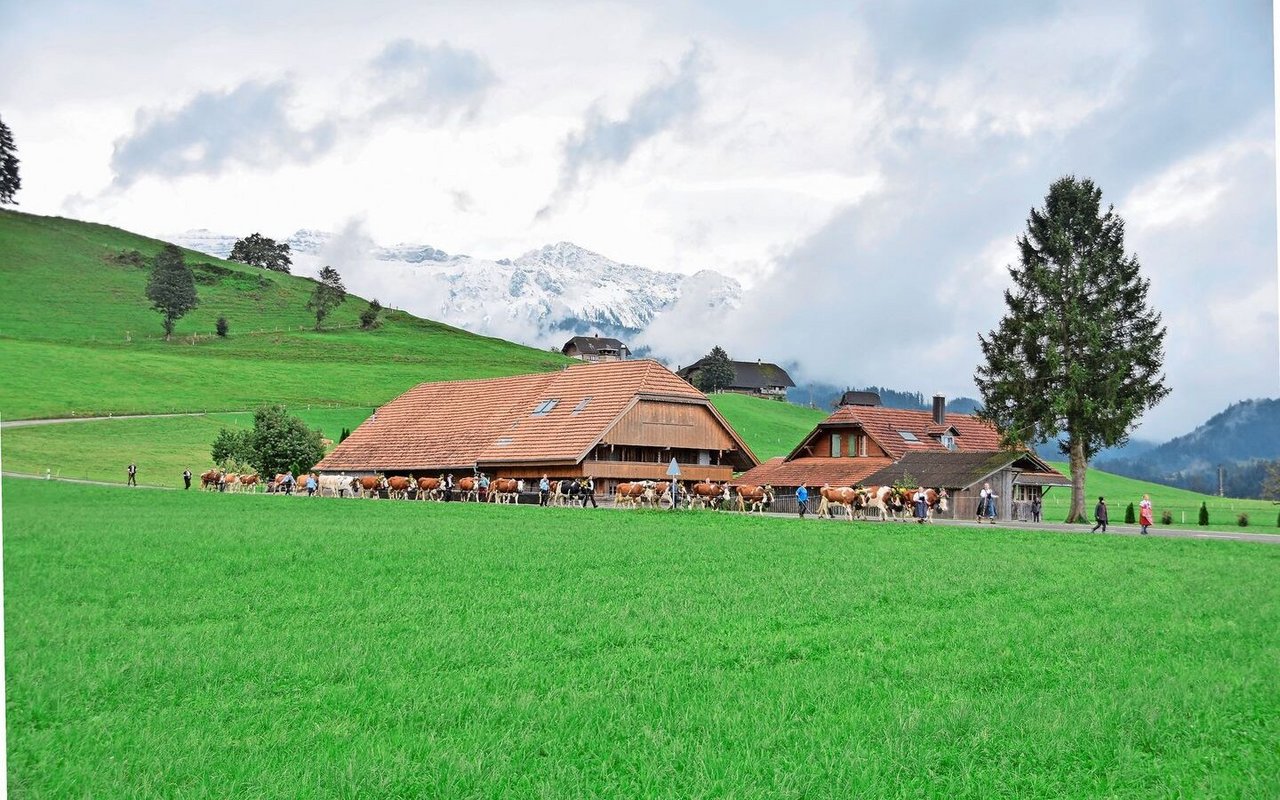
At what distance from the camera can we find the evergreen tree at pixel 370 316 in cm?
13950

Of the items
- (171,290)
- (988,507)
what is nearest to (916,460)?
(988,507)

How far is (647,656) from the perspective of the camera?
1258cm

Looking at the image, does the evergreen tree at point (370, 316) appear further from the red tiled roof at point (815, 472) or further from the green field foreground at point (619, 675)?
the green field foreground at point (619, 675)

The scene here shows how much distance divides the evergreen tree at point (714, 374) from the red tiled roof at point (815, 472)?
89.1 metres

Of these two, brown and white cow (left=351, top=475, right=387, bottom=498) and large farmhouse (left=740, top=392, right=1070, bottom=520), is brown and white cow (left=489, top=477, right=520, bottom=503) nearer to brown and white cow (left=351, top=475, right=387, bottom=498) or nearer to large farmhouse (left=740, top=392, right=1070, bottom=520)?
brown and white cow (left=351, top=475, right=387, bottom=498)

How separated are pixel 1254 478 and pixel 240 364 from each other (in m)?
107

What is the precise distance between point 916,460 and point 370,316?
94894 millimetres

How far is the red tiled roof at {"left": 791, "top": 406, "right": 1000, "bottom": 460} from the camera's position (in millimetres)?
65500

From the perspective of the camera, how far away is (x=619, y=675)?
11.5 meters

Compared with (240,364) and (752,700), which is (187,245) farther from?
(240,364)

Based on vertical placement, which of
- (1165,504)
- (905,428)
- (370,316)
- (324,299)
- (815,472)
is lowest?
(1165,504)

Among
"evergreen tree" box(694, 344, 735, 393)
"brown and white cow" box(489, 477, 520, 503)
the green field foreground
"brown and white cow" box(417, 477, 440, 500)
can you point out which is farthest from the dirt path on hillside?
"evergreen tree" box(694, 344, 735, 393)

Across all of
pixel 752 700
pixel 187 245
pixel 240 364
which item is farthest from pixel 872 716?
pixel 240 364

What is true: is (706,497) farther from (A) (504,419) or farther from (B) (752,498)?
(A) (504,419)
